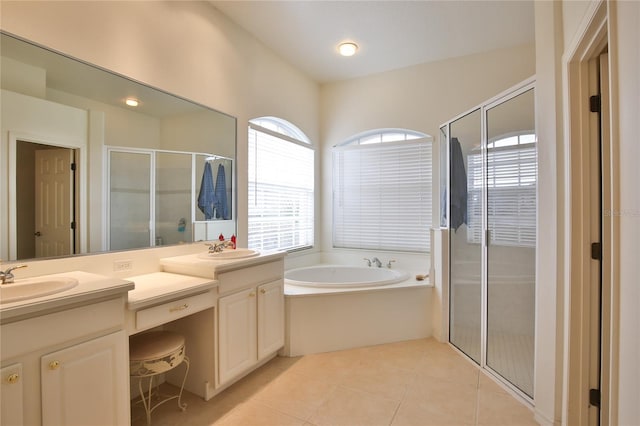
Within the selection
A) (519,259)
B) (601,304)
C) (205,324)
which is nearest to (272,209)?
(205,324)

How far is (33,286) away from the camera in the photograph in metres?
1.41

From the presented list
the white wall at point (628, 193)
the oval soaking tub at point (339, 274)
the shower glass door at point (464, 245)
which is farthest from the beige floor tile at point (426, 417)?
the oval soaking tub at point (339, 274)

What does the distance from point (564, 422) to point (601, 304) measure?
65 centimetres

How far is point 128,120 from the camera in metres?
1.99

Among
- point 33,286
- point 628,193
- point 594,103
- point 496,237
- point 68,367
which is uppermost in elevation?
point 594,103

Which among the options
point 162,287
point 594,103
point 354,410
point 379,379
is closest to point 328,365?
point 379,379

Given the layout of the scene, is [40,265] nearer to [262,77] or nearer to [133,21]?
[133,21]

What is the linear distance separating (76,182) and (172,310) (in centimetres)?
89

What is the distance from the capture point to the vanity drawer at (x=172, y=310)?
1.54 metres

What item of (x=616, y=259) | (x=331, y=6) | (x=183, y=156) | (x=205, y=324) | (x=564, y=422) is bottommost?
(x=564, y=422)

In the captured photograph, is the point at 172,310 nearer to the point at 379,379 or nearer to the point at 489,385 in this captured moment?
the point at 379,379

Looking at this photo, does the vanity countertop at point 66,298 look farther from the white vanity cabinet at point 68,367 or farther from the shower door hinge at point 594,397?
the shower door hinge at point 594,397

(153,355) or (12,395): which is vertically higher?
(12,395)

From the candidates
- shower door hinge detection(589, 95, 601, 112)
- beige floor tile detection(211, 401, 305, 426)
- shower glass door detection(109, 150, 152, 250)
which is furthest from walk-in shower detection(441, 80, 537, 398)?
shower glass door detection(109, 150, 152, 250)
